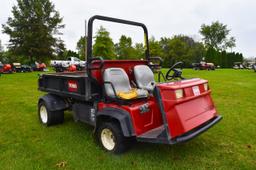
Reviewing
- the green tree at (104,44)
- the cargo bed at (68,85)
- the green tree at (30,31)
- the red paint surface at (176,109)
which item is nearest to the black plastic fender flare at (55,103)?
the cargo bed at (68,85)

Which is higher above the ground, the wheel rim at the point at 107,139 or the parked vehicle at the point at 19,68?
the parked vehicle at the point at 19,68

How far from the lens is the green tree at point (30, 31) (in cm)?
2818

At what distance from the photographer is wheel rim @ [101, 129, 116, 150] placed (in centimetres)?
324

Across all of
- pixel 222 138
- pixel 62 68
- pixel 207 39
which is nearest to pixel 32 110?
pixel 222 138

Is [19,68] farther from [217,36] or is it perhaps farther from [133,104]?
[217,36]

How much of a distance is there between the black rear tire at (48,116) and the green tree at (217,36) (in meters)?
58.6

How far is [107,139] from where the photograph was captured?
3312 millimetres

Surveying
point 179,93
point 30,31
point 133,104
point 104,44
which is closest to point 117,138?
point 133,104

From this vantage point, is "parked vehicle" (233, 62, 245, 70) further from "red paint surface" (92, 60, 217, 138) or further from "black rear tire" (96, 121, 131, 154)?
"black rear tire" (96, 121, 131, 154)

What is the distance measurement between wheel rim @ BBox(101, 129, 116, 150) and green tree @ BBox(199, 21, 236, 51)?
59.3m

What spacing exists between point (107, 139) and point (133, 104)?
27.2 inches

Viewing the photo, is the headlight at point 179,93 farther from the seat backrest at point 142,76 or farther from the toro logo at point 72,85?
the toro logo at point 72,85

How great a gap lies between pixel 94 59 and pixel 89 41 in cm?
28

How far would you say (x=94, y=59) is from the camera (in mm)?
3305
